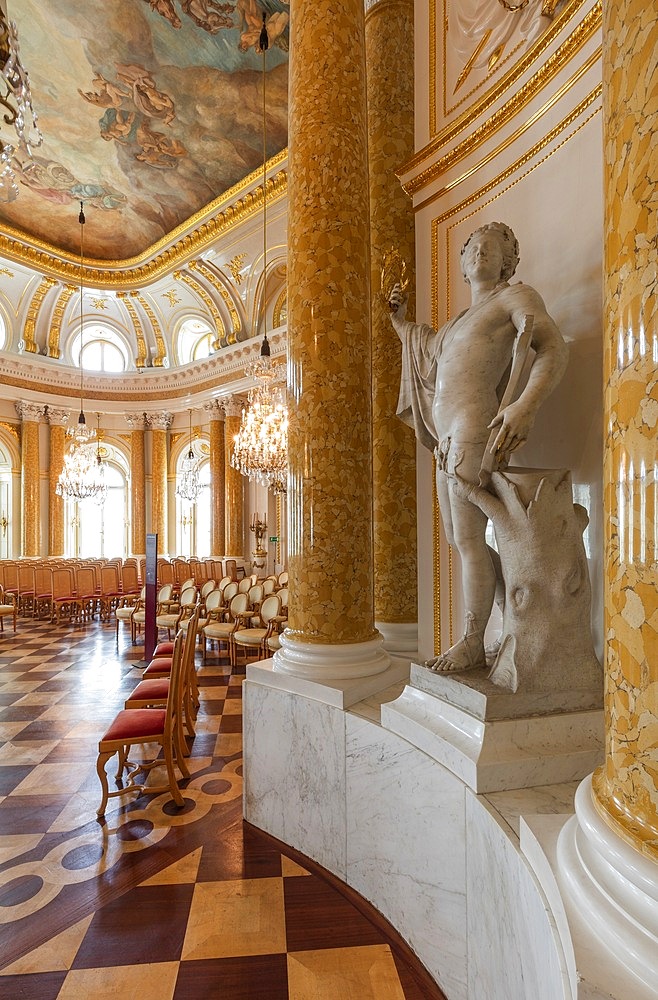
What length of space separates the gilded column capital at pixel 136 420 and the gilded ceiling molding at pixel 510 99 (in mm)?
15764

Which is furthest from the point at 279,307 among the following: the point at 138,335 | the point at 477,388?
the point at 477,388

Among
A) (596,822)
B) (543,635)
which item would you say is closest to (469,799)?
(543,635)

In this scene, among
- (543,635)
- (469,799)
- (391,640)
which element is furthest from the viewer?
(391,640)

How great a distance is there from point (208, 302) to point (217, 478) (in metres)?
4.88

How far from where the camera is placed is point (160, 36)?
880 cm

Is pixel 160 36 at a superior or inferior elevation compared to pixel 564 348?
superior

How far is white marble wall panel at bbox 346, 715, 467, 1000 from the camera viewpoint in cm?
207

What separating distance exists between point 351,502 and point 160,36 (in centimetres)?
941

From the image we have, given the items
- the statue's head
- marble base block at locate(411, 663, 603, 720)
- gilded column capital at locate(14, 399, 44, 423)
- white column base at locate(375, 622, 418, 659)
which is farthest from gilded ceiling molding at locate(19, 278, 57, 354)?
marble base block at locate(411, 663, 603, 720)

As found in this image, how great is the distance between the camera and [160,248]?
47.7 ft

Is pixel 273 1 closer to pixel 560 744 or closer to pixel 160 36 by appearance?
pixel 160 36

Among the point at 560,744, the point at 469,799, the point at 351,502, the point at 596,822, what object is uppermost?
the point at 351,502

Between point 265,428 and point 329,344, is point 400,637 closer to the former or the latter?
point 329,344

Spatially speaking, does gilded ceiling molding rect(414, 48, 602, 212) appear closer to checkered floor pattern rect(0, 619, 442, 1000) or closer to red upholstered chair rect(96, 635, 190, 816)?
red upholstered chair rect(96, 635, 190, 816)
